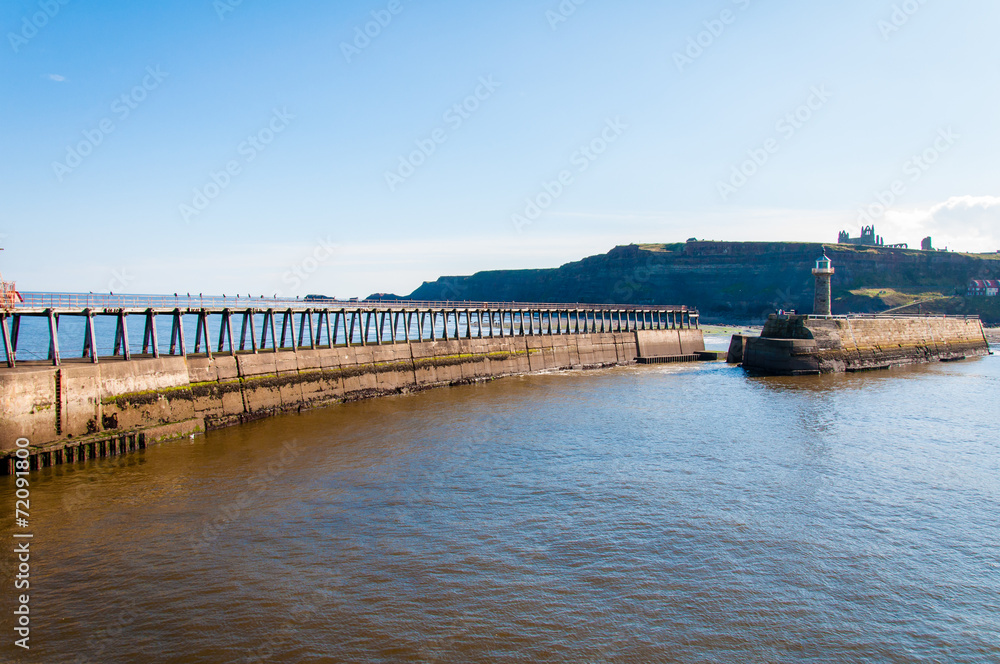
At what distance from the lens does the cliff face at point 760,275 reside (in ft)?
494

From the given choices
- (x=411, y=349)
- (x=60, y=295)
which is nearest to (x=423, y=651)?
(x=60, y=295)

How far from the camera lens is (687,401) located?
133 feet

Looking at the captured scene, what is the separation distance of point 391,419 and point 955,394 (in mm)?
41428

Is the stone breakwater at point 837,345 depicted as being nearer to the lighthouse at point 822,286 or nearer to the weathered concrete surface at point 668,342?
the lighthouse at point 822,286

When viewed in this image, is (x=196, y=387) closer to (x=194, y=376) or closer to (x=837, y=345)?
(x=194, y=376)

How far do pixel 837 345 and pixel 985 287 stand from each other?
112m

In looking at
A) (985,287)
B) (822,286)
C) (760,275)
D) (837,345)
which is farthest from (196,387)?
(985,287)

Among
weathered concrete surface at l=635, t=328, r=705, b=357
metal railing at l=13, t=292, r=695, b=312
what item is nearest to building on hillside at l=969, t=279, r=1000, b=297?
weathered concrete surface at l=635, t=328, r=705, b=357

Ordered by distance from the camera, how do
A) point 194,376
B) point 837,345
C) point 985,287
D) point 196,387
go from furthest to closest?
point 985,287 < point 837,345 < point 194,376 < point 196,387

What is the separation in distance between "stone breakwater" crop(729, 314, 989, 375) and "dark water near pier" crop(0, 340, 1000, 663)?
90.2 feet

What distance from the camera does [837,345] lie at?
59344 millimetres

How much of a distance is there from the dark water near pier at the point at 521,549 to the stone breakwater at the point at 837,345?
2748 centimetres

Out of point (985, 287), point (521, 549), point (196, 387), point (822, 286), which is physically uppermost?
point (985, 287)

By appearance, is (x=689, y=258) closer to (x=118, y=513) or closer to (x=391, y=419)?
(x=391, y=419)
